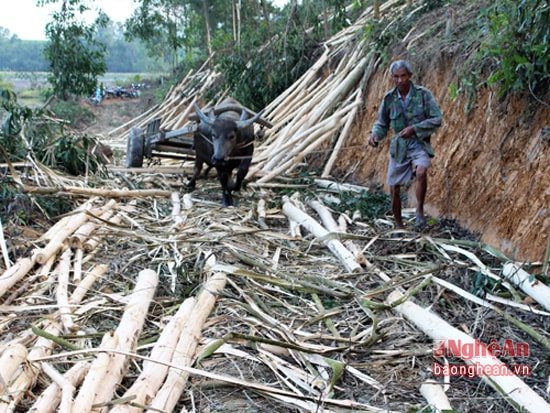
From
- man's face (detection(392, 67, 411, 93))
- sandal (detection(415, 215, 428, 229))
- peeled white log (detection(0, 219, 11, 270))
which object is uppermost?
man's face (detection(392, 67, 411, 93))

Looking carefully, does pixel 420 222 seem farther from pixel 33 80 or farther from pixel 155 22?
pixel 33 80

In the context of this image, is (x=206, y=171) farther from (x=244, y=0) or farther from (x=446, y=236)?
(x=244, y=0)

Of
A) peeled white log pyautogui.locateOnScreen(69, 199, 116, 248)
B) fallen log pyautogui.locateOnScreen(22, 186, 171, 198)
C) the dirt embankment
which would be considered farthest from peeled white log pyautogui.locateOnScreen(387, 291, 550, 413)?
fallen log pyautogui.locateOnScreen(22, 186, 171, 198)

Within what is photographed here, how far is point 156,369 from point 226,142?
141 inches

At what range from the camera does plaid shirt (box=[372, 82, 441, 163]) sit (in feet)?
14.1

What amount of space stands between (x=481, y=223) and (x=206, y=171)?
3.68m

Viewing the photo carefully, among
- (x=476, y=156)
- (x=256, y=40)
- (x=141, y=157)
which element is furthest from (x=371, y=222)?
(x=256, y=40)

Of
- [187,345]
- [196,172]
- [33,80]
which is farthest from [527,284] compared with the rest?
[33,80]

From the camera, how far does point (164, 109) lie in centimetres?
1409

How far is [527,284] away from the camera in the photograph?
3.38 metres

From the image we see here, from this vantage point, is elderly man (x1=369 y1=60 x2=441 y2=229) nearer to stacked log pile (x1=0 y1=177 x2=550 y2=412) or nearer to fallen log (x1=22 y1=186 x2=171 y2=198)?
stacked log pile (x1=0 y1=177 x2=550 y2=412)

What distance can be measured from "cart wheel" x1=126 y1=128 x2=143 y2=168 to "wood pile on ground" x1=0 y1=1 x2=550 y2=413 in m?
1.64

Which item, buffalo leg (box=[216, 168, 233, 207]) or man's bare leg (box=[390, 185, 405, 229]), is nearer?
man's bare leg (box=[390, 185, 405, 229])

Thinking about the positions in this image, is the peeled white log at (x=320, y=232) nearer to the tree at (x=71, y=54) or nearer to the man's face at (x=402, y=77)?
the man's face at (x=402, y=77)
